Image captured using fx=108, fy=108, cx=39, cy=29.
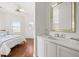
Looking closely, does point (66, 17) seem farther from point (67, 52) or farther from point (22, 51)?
point (22, 51)

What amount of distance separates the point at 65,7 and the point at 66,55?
1118mm

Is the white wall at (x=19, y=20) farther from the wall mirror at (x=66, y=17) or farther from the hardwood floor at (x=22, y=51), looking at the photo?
the wall mirror at (x=66, y=17)

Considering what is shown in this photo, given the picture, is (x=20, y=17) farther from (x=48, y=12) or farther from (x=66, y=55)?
(x=66, y=55)

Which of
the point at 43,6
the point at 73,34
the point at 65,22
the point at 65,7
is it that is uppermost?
the point at 43,6

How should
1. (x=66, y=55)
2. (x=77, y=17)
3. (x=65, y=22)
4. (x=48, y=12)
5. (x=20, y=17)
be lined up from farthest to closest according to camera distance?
1. (x=20, y=17)
2. (x=48, y=12)
3. (x=65, y=22)
4. (x=77, y=17)
5. (x=66, y=55)

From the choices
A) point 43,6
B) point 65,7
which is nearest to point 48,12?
point 43,6

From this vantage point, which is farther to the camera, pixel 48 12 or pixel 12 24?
pixel 12 24

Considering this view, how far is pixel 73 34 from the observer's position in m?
1.84

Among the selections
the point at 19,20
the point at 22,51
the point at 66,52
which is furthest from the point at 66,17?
the point at 19,20

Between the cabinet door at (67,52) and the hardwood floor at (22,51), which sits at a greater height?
the cabinet door at (67,52)

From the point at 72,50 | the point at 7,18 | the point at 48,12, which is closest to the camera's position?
the point at 72,50

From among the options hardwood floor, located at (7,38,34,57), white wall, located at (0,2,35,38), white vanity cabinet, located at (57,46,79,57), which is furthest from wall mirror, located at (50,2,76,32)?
white wall, located at (0,2,35,38)

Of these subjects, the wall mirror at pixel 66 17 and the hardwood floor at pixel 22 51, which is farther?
the hardwood floor at pixel 22 51

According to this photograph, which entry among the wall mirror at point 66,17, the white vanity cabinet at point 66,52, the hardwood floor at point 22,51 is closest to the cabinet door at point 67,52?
the white vanity cabinet at point 66,52
